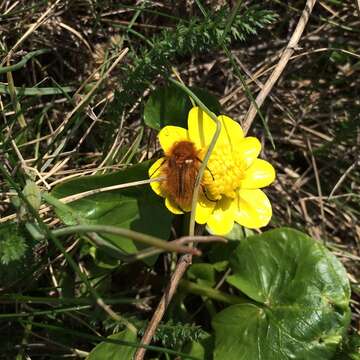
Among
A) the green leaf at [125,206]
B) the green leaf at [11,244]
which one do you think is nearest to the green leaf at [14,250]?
the green leaf at [11,244]

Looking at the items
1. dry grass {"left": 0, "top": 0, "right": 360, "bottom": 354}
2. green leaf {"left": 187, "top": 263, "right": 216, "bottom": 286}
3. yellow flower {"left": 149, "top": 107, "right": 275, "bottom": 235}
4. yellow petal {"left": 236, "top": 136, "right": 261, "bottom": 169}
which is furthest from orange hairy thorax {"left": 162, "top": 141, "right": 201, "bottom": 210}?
green leaf {"left": 187, "top": 263, "right": 216, "bottom": 286}

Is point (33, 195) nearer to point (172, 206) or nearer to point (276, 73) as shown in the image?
point (172, 206)

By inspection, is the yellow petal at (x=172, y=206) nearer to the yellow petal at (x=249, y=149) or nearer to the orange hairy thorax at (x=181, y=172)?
the orange hairy thorax at (x=181, y=172)

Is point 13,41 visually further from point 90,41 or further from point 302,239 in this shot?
point 302,239

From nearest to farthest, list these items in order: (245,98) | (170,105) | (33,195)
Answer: (33,195), (170,105), (245,98)

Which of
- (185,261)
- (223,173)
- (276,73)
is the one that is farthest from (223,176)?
(276,73)

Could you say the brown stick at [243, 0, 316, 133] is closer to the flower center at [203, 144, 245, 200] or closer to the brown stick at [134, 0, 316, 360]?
the brown stick at [134, 0, 316, 360]

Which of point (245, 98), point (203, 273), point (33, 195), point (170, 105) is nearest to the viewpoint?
point (33, 195)
